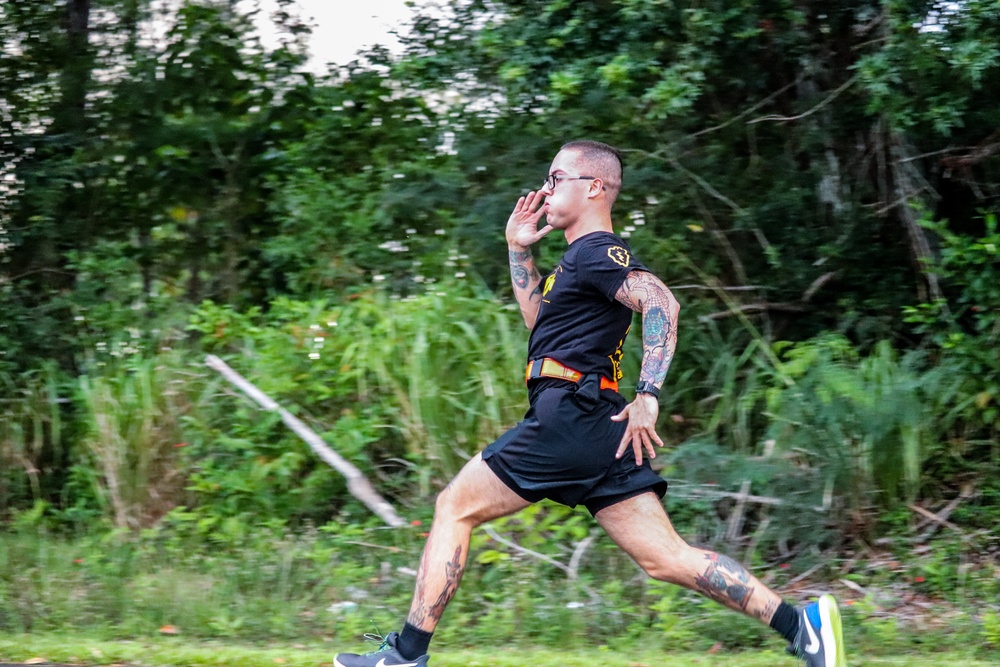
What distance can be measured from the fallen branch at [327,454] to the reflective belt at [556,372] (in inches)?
99.2

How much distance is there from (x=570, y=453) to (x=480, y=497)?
1.24ft

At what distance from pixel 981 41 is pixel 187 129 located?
5820 millimetres

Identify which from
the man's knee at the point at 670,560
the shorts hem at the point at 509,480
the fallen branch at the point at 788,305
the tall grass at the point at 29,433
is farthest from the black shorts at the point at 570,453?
the tall grass at the point at 29,433

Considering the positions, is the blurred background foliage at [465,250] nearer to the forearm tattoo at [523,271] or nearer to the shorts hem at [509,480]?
the shorts hem at [509,480]

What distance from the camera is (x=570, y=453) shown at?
389cm

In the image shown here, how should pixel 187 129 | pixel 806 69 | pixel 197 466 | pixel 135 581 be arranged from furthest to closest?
pixel 187 129
pixel 806 69
pixel 197 466
pixel 135 581

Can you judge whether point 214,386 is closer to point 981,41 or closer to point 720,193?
point 720,193

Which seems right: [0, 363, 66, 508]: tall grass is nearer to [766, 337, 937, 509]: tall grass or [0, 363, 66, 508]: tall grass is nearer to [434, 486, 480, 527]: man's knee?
[434, 486, 480, 527]: man's knee

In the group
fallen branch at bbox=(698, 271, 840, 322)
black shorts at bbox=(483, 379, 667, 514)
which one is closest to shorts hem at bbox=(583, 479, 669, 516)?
black shorts at bbox=(483, 379, 667, 514)

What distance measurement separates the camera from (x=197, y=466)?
691cm

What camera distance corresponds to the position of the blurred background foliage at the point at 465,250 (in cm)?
628

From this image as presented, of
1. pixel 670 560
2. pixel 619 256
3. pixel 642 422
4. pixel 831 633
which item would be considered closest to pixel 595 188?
pixel 619 256

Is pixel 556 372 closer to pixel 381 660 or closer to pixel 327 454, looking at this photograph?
pixel 381 660

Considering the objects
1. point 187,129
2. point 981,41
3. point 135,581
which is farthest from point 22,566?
point 981,41
